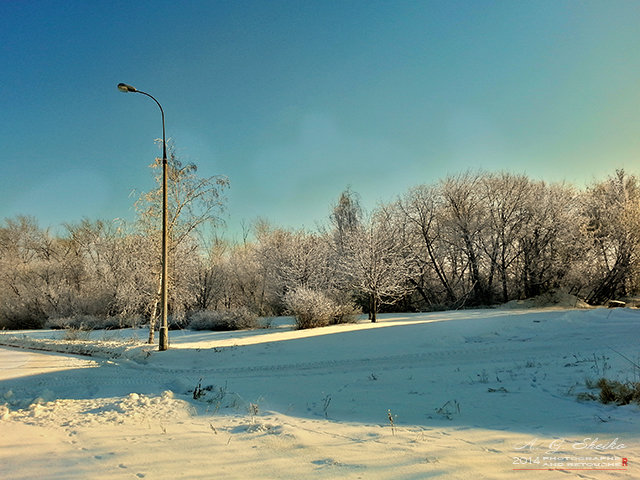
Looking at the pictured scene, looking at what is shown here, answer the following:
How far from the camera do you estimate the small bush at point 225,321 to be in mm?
20938

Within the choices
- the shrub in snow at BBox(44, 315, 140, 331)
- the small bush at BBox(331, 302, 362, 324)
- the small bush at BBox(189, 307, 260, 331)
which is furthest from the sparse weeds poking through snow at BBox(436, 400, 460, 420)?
the shrub in snow at BBox(44, 315, 140, 331)

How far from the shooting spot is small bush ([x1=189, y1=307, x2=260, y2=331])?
68.7 feet

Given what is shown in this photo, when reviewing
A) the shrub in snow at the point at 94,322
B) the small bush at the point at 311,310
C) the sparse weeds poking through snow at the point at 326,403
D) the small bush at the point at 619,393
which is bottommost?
the sparse weeds poking through snow at the point at 326,403

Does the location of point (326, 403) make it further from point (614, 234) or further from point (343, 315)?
point (614, 234)

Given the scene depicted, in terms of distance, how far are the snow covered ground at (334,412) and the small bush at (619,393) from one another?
20 cm

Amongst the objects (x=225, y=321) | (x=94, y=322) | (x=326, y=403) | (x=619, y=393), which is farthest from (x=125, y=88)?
(x=94, y=322)

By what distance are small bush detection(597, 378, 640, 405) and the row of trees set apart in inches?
620

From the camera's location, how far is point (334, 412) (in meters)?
6.48

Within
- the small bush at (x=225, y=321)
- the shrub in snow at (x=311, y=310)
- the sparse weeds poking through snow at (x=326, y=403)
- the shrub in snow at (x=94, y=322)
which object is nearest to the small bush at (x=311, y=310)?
the shrub in snow at (x=311, y=310)

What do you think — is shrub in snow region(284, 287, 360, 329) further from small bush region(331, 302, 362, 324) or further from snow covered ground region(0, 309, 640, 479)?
snow covered ground region(0, 309, 640, 479)

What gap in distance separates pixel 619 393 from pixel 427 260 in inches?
1066

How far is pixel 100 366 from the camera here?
35.2 ft

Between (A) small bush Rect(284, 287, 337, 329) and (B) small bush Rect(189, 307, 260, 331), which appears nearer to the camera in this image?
(A) small bush Rect(284, 287, 337, 329)

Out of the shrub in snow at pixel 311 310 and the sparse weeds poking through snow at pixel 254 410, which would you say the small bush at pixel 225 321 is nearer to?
the shrub in snow at pixel 311 310
